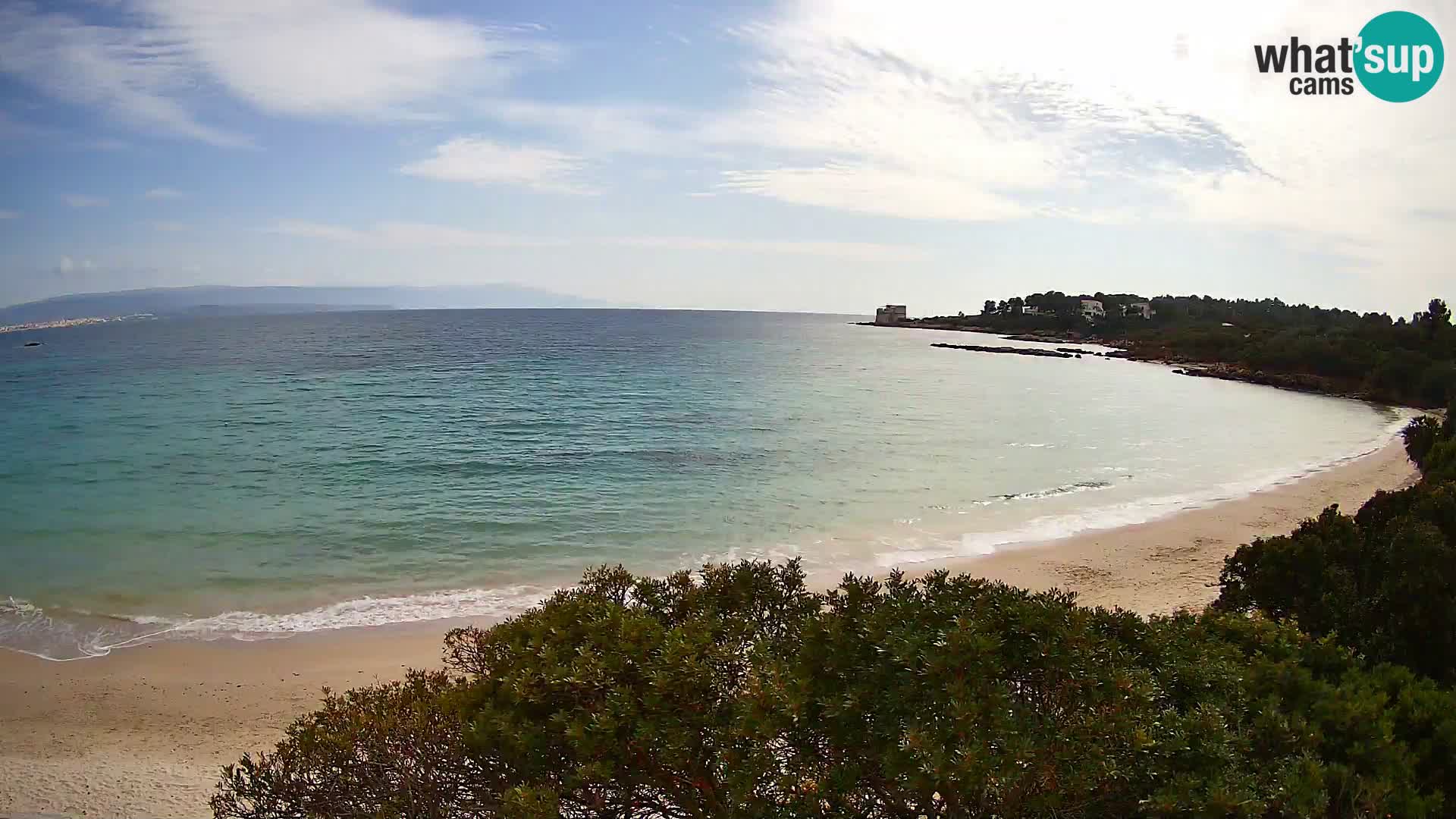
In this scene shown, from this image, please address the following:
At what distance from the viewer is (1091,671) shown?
3885 mm

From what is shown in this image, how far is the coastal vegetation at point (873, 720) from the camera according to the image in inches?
142

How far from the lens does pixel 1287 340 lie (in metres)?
61.1

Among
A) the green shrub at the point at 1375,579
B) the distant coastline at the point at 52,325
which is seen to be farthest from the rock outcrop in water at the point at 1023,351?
the distant coastline at the point at 52,325

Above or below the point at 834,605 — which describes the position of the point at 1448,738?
below

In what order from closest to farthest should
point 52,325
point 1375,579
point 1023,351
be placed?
point 1375,579 → point 1023,351 → point 52,325

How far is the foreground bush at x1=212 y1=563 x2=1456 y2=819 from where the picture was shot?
3.59m

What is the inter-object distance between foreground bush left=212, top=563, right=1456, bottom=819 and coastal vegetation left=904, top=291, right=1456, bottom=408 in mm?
28449

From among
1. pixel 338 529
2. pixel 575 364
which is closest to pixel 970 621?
pixel 338 529

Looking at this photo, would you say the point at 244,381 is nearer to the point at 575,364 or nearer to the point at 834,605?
the point at 575,364

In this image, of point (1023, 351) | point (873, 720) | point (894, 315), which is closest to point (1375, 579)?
Result: point (873, 720)

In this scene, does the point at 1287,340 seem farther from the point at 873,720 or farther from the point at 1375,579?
the point at 873,720

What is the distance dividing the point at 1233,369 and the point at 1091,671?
6969 cm

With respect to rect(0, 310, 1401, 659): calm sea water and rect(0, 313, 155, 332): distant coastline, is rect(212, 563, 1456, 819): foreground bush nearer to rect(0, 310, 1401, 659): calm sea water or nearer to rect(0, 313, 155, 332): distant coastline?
rect(0, 310, 1401, 659): calm sea water

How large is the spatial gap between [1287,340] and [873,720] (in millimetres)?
72132
